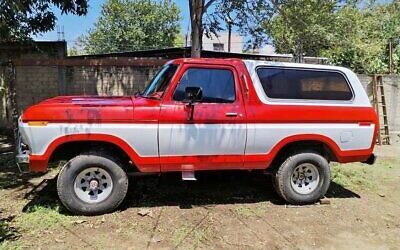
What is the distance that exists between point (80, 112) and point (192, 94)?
55.8 inches

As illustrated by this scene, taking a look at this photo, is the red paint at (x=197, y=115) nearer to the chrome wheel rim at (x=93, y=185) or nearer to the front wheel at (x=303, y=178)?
the front wheel at (x=303, y=178)

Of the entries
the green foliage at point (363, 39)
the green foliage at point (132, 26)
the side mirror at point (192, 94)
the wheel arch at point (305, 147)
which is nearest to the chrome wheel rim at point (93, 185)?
the side mirror at point (192, 94)

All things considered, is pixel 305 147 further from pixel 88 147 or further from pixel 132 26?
pixel 132 26

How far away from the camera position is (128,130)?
5469 millimetres

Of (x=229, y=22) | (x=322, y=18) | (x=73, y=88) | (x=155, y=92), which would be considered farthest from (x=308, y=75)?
(x=322, y=18)

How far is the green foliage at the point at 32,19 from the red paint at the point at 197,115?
146 inches

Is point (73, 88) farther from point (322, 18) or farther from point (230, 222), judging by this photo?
point (322, 18)

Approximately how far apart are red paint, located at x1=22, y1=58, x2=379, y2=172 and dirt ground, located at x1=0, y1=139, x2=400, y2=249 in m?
0.63

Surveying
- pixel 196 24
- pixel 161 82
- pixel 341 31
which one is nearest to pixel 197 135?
pixel 161 82

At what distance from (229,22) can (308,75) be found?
534cm

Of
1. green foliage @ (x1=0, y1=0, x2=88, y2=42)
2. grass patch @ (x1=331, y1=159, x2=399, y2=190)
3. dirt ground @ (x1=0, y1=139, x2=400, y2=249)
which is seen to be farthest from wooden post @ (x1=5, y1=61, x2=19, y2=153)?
grass patch @ (x1=331, y1=159, x2=399, y2=190)

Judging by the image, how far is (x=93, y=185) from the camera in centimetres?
556

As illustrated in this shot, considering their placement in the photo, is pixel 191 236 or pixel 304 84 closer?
pixel 191 236

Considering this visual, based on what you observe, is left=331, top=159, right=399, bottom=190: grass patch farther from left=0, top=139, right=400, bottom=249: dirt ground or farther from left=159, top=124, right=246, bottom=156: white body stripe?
left=159, top=124, right=246, bottom=156: white body stripe
